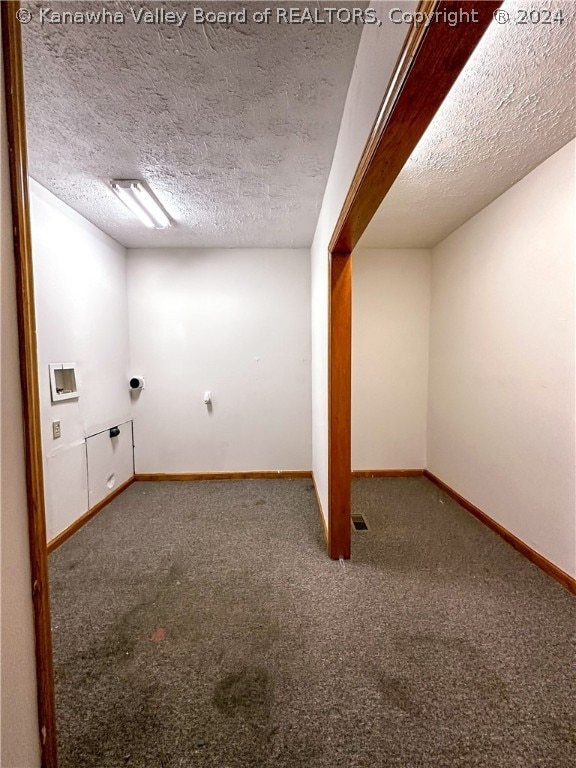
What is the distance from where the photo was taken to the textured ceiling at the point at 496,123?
1.11 m

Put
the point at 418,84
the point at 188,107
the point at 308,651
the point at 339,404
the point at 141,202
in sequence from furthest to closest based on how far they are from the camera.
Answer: the point at 141,202 → the point at 339,404 → the point at 188,107 → the point at 308,651 → the point at 418,84

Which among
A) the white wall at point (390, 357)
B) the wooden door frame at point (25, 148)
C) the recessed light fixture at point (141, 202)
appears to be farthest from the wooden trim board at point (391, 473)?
the recessed light fixture at point (141, 202)

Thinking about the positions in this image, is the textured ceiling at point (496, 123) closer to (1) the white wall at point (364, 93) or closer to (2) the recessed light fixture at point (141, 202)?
(1) the white wall at point (364, 93)

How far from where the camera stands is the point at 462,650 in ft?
4.32

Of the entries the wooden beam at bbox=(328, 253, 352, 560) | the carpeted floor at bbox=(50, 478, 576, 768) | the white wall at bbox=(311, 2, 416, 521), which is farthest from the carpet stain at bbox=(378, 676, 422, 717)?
the white wall at bbox=(311, 2, 416, 521)

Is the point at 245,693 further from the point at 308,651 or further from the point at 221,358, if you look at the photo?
the point at 221,358

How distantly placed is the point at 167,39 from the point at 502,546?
331 centimetres

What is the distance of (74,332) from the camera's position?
2.42 m

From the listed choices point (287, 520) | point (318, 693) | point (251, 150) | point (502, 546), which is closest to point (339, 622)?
point (318, 693)

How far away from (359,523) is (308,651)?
119 cm

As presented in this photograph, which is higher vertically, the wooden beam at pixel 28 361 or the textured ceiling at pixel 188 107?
the textured ceiling at pixel 188 107

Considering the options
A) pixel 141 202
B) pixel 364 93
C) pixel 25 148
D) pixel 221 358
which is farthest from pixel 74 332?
pixel 364 93

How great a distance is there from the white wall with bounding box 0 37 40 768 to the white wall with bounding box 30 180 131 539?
1810 mm

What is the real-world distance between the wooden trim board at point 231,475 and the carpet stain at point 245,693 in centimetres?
211
